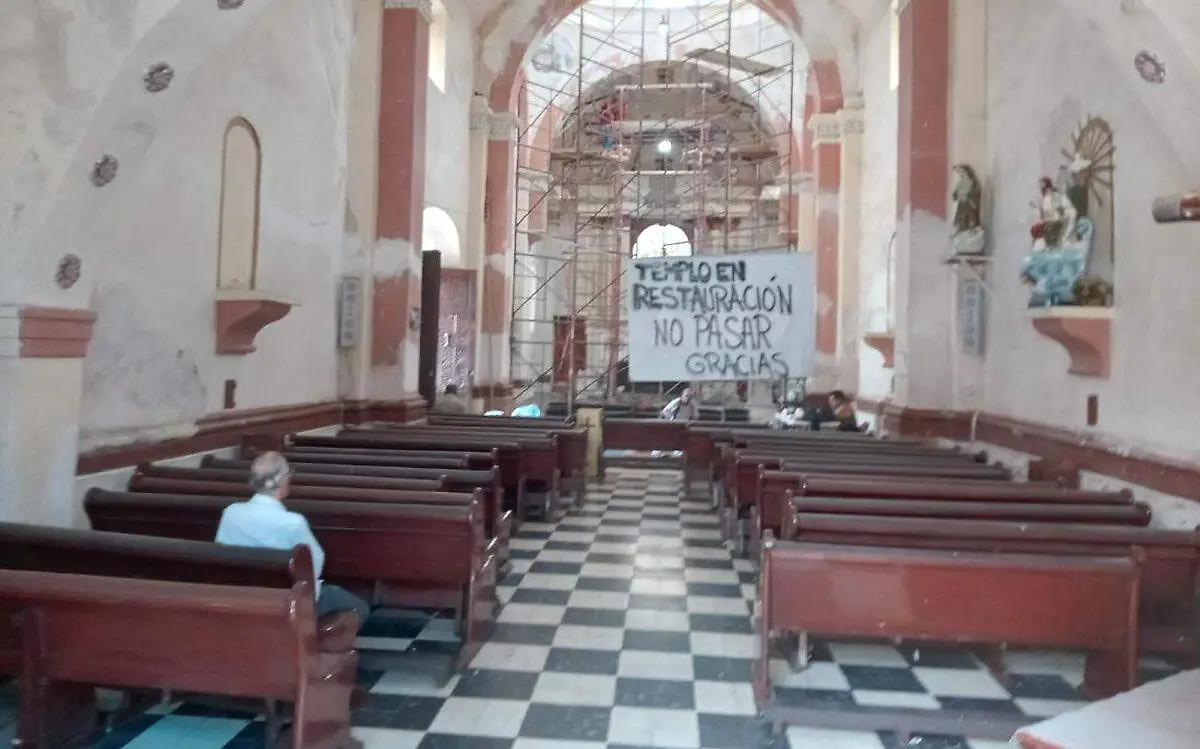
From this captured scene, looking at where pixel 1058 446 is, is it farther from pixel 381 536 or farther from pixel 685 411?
pixel 685 411

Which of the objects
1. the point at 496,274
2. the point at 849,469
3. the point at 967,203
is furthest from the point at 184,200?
the point at 496,274

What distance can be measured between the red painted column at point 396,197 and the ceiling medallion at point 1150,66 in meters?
5.85

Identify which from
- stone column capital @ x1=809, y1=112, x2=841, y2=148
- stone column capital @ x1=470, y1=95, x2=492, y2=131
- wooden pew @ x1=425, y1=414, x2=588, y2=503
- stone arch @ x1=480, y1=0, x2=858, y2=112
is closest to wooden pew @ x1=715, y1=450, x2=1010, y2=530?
wooden pew @ x1=425, y1=414, x2=588, y2=503

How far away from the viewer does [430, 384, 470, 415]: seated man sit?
937 cm

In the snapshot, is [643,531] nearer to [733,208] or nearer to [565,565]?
[565,565]

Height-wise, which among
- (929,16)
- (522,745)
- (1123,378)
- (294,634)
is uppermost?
(929,16)

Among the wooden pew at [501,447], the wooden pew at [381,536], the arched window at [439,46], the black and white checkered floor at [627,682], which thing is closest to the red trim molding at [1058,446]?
the black and white checkered floor at [627,682]

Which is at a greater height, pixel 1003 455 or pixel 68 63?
pixel 68 63

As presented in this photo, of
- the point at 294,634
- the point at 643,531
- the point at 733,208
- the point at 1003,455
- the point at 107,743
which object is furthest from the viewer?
the point at 733,208

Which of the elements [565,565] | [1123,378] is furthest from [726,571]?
[1123,378]

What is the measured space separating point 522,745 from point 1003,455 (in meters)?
4.53

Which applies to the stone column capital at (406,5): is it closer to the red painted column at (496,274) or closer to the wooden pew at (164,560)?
the red painted column at (496,274)

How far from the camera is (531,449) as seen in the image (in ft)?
23.0

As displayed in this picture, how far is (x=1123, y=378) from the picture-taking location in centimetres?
462
